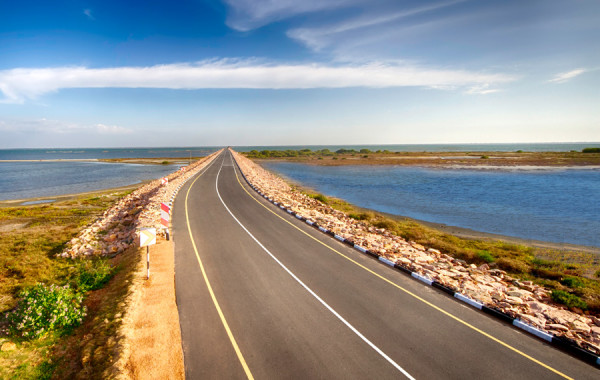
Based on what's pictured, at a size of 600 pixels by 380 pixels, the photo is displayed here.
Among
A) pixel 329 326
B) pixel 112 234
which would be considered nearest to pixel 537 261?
pixel 329 326

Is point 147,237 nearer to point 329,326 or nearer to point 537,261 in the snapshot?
point 329,326

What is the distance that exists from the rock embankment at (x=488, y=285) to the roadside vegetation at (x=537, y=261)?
0.92 metres

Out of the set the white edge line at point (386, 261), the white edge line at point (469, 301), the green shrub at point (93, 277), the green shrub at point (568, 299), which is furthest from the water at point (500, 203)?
the green shrub at point (93, 277)

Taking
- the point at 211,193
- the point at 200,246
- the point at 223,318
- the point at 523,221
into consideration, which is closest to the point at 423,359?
the point at 223,318

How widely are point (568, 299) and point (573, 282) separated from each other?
2.85 m

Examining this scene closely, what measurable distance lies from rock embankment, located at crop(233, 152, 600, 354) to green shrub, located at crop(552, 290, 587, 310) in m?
0.30

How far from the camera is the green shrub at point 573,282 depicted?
41.9ft

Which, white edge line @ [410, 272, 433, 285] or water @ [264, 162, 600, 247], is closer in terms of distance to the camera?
white edge line @ [410, 272, 433, 285]

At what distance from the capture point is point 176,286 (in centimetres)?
1133

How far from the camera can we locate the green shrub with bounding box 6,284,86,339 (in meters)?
8.64

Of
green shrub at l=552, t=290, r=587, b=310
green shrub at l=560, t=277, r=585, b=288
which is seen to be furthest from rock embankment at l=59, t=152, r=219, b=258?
green shrub at l=560, t=277, r=585, b=288

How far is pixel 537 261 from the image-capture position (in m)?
16.3

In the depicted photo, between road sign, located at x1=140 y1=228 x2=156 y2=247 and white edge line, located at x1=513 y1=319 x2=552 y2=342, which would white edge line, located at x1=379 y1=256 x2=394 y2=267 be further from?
road sign, located at x1=140 y1=228 x2=156 y2=247

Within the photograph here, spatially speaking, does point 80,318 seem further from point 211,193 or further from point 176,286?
point 211,193
